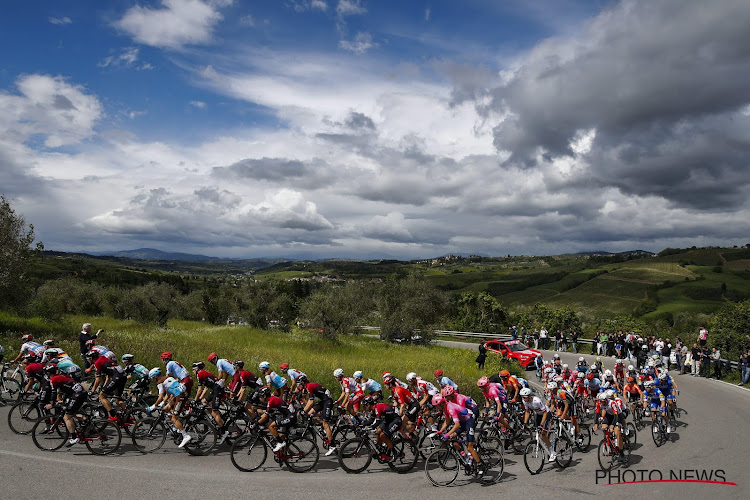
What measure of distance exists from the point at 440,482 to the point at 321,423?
3.28 m

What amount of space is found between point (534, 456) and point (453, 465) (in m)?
2.10

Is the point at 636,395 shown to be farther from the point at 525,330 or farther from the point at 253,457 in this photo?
the point at 525,330

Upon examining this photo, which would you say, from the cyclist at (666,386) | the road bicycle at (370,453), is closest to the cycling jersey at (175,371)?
the road bicycle at (370,453)

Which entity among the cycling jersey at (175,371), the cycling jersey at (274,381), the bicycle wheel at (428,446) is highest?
the cycling jersey at (175,371)

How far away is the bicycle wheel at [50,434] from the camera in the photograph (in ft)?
32.0

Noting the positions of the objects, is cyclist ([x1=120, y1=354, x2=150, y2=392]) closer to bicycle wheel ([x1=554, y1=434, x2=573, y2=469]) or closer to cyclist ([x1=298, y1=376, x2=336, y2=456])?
cyclist ([x1=298, y1=376, x2=336, y2=456])

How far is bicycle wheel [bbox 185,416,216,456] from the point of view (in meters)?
10.1

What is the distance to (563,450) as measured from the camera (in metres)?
10.4

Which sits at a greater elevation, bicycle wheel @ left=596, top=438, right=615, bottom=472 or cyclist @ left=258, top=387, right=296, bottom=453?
cyclist @ left=258, top=387, right=296, bottom=453

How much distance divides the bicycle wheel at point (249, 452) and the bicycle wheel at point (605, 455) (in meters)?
8.03

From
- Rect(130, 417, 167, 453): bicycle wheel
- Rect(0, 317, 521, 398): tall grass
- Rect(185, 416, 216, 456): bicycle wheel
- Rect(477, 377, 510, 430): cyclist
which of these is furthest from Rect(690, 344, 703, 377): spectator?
Rect(130, 417, 167, 453): bicycle wheel

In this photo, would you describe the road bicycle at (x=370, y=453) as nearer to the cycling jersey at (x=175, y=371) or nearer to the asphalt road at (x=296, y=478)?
the asphalt road at (x=296, y=478)

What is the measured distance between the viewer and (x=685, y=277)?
3809 inches

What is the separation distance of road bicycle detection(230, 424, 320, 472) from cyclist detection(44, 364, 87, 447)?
3.81m
